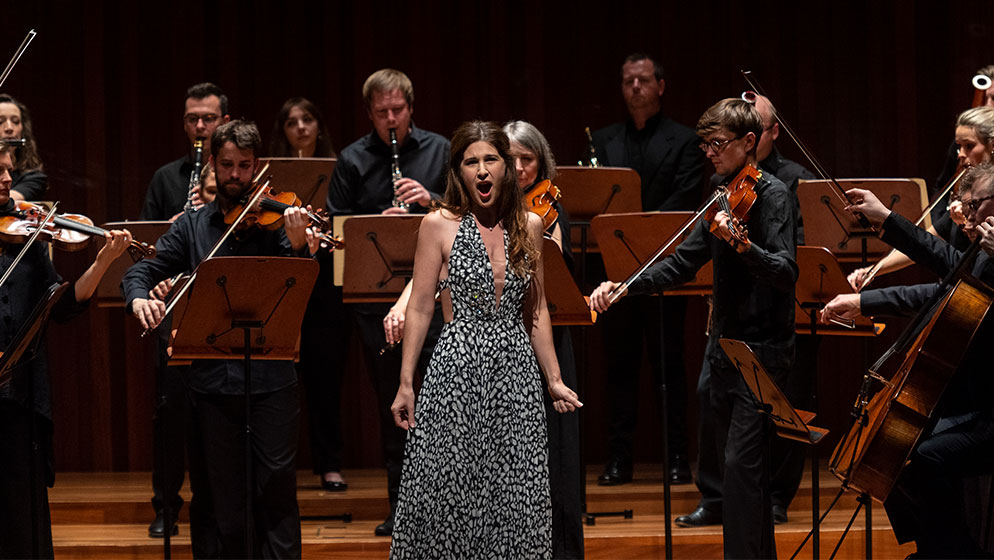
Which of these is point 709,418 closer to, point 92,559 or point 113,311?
point 92,559

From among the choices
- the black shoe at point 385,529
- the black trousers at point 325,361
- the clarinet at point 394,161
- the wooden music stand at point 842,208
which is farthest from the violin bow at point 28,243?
the wooden music stand at point 842,208

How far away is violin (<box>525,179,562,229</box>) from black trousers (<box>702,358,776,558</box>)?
2.40ft

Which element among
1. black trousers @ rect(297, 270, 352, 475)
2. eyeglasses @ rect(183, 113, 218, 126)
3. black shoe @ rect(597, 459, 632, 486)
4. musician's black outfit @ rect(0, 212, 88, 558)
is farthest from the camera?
black trousers @ rect(297, 270, 352, 475)

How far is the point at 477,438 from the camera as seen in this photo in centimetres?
312

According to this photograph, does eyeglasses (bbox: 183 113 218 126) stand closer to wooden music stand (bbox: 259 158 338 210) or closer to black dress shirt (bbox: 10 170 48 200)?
wooden music stand (bbox: 259 158 338 210)

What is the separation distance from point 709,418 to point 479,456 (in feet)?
5.68

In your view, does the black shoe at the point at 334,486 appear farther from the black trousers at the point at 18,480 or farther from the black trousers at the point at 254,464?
the black trousers at the point at 18,480

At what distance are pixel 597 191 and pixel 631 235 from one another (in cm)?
47

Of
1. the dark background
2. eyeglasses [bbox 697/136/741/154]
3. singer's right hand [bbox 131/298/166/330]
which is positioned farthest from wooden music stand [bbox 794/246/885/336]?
singer's right hand [bbox 131/298/166/330]

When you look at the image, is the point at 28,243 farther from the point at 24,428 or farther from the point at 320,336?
the point at 320,336

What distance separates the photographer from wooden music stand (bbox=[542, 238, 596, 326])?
3830 mm

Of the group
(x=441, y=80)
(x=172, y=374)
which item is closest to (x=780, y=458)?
(x=172, y=374)

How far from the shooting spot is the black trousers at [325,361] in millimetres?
5211

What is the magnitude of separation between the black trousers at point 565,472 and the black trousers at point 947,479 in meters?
1.06
